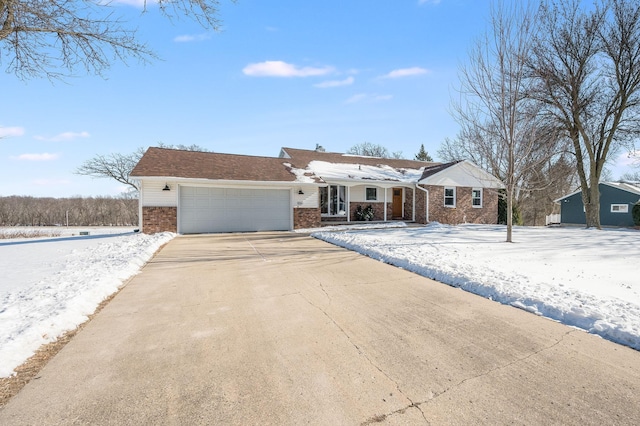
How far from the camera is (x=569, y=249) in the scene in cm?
830

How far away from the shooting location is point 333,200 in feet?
59.6

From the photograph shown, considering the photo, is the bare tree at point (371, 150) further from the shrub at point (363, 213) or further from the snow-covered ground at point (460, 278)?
the snow-covered ground at point (460, 278)

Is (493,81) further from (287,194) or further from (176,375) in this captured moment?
(176,375)

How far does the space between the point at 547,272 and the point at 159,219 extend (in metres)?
13.5

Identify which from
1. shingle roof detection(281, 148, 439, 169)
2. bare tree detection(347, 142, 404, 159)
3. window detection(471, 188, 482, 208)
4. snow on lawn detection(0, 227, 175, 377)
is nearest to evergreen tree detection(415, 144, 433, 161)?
bare tree detection(347, 142, 404, 159)

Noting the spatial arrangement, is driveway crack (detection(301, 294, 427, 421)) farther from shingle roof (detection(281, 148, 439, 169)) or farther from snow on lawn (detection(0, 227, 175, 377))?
shingle roof (detection(281, 148, 439, 169))

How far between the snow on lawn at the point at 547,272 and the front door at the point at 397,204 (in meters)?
9.42

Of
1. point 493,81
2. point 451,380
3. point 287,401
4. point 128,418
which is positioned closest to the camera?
point 128,418

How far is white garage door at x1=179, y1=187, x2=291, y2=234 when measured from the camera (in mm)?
13766

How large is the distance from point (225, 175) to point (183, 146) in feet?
85.0

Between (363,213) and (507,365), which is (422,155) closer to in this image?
(363,213)

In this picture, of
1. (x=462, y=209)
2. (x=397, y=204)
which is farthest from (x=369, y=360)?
(x=462, y=209)

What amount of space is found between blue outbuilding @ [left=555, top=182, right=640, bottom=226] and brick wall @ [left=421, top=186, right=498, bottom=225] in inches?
477

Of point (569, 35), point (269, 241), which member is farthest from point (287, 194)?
point (569, 35)
